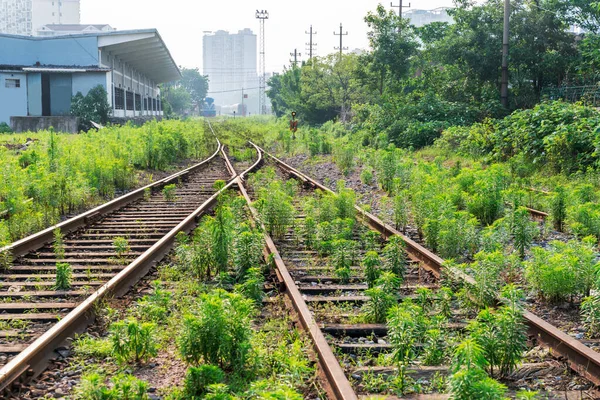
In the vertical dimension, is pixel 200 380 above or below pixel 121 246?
below

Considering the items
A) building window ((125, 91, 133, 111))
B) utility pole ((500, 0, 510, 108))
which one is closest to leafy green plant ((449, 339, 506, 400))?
utility pole ((500, 0, 510, 108))

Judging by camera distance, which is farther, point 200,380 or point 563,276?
point 563,276

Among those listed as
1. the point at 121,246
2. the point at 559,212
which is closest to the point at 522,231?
the point at 559,212

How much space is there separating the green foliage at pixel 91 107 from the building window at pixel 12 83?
3.38m

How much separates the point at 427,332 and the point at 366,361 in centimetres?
49

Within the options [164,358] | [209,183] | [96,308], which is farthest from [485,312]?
[209,183]

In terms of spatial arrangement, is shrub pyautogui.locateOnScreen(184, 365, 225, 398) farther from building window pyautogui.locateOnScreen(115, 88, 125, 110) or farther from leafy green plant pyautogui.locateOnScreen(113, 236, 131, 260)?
building window pyautogui.locateOnScreen(115, 88, 125, 110)

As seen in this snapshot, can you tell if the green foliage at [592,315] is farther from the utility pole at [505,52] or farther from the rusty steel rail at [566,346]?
the utility pole at [505,52]

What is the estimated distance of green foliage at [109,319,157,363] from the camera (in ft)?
14.8

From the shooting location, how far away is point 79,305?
17.9ft

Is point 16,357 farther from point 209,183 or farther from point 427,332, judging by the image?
point 209,183

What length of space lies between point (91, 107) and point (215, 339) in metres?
36.0

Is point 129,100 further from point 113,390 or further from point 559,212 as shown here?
point 113,390

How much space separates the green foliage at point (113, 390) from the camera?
3.67 m
